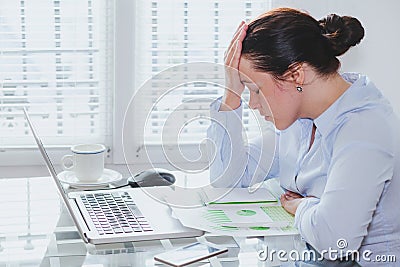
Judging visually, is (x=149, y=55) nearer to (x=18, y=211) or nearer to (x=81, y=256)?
(x=18, y=211)

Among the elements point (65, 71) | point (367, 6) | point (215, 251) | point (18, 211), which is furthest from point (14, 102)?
point (215, 251)

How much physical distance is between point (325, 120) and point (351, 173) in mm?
185

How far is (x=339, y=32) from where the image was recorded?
5.48 ft

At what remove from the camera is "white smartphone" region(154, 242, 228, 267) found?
1.45m

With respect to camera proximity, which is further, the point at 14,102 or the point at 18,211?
the point at 14,102

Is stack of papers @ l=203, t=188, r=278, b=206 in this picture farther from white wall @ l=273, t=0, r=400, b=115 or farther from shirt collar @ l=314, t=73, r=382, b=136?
white wall @ l=273, t=0, r=400, b=115

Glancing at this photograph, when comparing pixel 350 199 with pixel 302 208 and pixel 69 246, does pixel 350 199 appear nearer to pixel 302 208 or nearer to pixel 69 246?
pixel 302 208

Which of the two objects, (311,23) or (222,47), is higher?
(311,23)

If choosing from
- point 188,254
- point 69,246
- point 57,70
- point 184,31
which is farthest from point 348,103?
point 57,70

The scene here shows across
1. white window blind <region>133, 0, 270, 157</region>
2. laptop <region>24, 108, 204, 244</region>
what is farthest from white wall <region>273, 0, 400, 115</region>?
laptop <region>24, 108, 204, 244</region>

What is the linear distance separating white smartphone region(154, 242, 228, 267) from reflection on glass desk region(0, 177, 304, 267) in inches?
0.5

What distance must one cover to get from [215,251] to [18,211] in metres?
0.53

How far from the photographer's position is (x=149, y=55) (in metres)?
2.96

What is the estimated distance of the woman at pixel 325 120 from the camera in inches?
59.8
